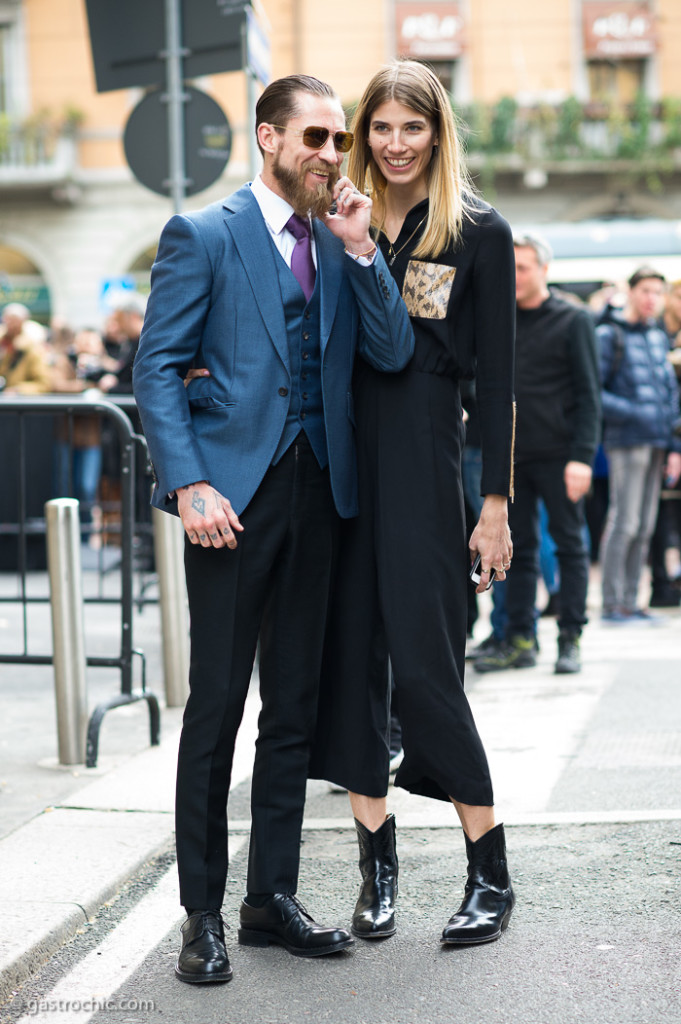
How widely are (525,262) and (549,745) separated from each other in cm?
258

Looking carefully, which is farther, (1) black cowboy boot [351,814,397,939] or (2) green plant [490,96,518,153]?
(2) green plant [490,96,518,153]

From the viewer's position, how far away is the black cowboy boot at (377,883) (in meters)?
3.17

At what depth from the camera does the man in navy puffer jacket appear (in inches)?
322

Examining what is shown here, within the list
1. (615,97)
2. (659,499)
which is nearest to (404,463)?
(659,499)

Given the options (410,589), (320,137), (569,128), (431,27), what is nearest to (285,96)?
(320,137)

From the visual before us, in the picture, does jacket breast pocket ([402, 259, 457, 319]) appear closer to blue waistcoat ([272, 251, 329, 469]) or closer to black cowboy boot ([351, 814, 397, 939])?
blue waistcoat ([272, 251, 329, 469])

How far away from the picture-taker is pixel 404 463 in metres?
3.15

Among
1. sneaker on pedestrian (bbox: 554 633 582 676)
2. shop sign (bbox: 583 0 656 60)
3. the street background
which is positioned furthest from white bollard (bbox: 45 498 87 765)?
shop sign (bbox: 583 0 656 60)

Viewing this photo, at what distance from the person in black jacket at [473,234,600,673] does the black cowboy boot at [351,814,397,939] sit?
3.44 metres

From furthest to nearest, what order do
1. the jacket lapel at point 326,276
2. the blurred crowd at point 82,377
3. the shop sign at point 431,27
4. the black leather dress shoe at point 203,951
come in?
the shop sign at point 431,27, the blurred crowd at point 82,377, the jacket lapel at point 326,276, the black leather dress shoe at point 203,951

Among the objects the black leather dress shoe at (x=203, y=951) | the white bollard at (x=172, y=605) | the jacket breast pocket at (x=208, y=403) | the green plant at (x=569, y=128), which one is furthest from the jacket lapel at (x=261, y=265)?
the green plant at (x=569, y=128)

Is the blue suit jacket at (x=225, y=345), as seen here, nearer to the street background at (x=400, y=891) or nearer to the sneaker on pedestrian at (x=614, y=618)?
the street background at (x=400, y=891)

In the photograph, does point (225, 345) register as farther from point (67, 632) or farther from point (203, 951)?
point (67, 632)

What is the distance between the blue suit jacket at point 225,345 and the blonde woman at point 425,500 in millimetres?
149
